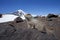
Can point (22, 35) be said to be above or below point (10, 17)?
below

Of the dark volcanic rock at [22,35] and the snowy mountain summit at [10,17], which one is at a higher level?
the snowy mountain summit at [10,17]

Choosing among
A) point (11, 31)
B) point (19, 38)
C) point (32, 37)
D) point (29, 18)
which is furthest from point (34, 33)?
point (29, 18)

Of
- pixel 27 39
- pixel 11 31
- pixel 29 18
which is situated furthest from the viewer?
pixel 29 18

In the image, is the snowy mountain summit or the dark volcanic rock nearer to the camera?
the dark volcanic rock

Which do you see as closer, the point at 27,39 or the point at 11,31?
the point at 27,39

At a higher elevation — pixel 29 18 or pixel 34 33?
pixel 29 18

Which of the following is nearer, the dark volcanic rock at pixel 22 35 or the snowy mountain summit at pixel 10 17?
the dark volcanic rock at pixel 22 35

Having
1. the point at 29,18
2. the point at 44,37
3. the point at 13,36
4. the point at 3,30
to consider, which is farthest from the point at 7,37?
the point at 29,18

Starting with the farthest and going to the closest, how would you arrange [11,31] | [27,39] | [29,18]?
[29,18] → [11,31] → [27,39]

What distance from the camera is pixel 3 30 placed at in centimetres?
162

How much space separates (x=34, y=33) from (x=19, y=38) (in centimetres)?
21

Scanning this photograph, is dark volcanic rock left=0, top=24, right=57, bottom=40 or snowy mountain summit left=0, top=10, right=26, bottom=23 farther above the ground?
snowy mountain summit left=0, top=10, right=26, bottom=23

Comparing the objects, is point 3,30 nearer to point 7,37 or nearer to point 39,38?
point 7,37

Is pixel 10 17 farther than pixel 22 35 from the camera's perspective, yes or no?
Yes
